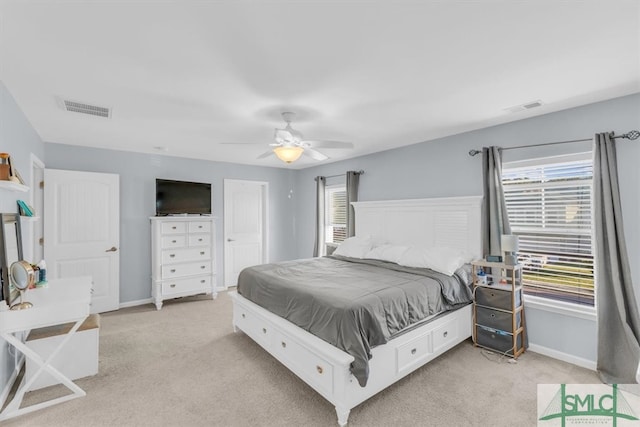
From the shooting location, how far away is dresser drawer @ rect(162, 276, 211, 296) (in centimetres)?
464

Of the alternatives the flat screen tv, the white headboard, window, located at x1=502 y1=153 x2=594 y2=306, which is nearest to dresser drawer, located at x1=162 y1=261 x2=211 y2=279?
the flat screen tv

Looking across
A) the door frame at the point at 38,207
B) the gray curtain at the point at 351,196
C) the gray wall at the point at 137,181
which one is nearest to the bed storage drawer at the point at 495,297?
the gray curtain at the point at 351,196

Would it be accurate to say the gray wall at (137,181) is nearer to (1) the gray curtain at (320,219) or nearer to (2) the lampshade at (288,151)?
(1) the gray curtain at (320,219)

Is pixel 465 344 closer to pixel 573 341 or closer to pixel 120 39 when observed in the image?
pixel 573 341

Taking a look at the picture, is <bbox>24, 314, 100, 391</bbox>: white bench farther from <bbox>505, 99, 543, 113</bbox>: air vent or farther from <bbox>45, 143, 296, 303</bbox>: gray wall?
<bbox>505, 99, 543, 113</bbox>: air vent

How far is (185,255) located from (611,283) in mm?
5274

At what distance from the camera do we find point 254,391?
244 centimetres

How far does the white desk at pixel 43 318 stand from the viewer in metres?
2.02

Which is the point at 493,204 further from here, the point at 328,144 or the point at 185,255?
the point at 185,255

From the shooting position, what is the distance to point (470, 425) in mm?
2031

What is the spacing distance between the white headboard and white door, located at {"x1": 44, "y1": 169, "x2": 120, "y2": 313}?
387 cm

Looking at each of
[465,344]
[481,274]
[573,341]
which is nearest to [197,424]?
[465,344]

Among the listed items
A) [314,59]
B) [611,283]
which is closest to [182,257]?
[314,59]

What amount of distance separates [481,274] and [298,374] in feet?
7.32
